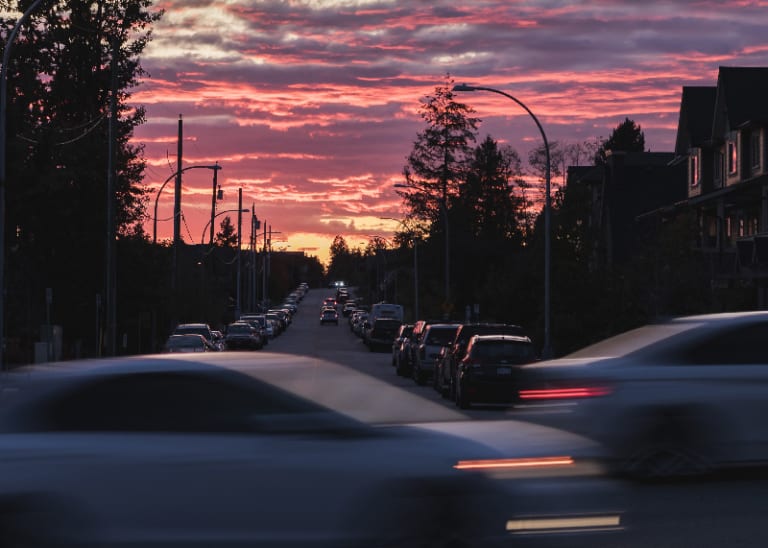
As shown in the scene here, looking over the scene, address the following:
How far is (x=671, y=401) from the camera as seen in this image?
42.2ft

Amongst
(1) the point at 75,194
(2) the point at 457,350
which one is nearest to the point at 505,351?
(2) the point at 457,350

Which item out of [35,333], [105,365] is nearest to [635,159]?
[35,333]

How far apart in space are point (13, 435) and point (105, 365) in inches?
30.1

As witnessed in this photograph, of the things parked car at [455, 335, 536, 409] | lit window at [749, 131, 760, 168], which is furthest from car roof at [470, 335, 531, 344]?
lit window at [749, 131, 760, 168]

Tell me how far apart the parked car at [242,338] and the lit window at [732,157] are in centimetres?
2422

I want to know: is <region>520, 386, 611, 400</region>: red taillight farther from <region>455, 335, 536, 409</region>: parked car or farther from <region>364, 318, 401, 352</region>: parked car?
<region>364, 318, 401, 352</region>: parked car

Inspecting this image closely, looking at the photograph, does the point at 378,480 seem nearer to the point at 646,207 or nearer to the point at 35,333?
the point at 35,333

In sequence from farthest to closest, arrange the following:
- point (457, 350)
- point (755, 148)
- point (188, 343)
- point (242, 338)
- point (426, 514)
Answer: point (242, 338)
point (755, 148)
point (188, 343)
point (457, 350)
point (426, 514)

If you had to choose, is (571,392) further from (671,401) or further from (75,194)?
(75,194)

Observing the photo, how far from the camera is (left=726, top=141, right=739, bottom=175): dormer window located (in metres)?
49.5

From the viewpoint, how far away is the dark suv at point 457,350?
2986cm

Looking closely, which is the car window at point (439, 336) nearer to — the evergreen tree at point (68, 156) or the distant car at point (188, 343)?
the distant car at point (188, 343)

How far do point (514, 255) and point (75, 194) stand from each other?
24731 mm

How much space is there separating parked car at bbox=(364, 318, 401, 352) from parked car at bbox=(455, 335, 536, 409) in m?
41.7
